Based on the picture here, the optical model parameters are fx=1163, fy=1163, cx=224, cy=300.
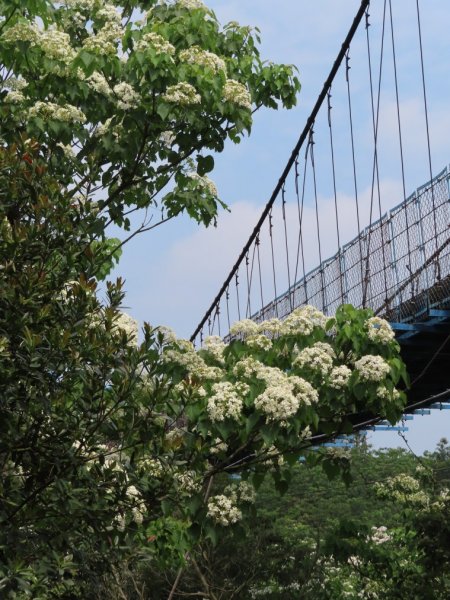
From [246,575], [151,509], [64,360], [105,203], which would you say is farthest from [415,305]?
[246,575]

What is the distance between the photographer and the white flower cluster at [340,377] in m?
9.56

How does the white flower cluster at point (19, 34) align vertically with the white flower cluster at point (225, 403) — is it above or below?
above

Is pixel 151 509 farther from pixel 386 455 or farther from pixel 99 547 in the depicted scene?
pixel 386 455

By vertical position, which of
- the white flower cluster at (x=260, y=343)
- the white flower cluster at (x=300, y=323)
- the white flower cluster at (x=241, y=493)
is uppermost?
the white flower cluster at (x=300, y=323)

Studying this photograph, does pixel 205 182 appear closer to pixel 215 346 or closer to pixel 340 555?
pixel 215 346

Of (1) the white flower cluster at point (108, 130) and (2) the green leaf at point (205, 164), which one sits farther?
(2) the green leaf at point (205, 164)

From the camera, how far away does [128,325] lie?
8773mm

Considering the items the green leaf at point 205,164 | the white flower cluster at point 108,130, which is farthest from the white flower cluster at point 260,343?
the white flower cluster at point 108,130

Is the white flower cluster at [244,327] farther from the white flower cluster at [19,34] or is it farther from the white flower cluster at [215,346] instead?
the white flower cluster at [19,34]

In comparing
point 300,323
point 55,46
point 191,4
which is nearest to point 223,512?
point 300,323

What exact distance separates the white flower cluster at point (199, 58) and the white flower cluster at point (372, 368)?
2.89 m

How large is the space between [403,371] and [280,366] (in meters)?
1.08

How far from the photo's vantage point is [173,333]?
1030cm

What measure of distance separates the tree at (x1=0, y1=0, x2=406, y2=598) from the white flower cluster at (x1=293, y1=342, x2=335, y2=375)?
0.02 m
